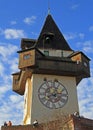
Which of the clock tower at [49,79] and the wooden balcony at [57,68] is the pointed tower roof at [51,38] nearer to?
the clock tower at [49,79]

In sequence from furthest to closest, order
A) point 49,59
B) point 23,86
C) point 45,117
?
point 23,86, point 49,59, point 45,117

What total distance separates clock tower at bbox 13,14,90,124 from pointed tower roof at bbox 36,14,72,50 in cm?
46

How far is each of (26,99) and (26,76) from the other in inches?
64.0

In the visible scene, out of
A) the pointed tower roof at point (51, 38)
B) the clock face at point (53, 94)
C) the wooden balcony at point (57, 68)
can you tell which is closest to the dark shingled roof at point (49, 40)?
the pointed tower roof at point (51, 38)

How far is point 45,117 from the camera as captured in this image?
980 inches

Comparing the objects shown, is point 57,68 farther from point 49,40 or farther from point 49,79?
point 49,40

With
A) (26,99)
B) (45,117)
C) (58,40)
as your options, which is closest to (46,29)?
(58,40)

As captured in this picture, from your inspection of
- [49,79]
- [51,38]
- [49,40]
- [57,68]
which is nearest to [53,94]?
[49,79]

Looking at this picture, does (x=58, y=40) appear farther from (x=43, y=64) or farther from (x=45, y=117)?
(x=45, y=117)

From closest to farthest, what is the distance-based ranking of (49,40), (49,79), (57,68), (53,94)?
(53,94) → (57,68) → (49,79) → (49,40)

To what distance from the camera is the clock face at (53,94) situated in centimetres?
2578

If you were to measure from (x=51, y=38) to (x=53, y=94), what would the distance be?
5.26 meters

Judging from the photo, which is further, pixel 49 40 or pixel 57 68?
pixel 49 40

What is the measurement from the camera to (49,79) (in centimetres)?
2675
